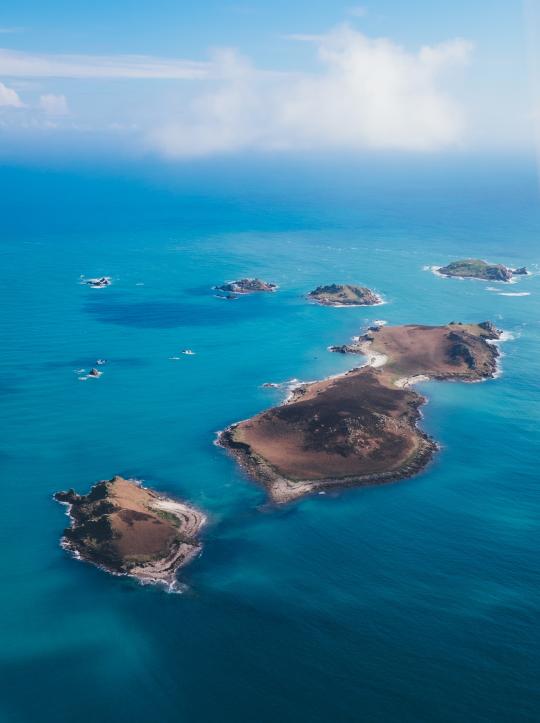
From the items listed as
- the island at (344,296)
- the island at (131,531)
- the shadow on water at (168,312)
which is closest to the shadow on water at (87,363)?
the shadow on water at (168,312)

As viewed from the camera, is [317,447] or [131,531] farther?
[317,447]

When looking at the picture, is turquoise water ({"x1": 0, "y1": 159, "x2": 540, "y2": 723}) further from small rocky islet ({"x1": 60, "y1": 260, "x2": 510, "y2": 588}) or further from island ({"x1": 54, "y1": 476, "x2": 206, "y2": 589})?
small rocky islet ({"x1": 60, "y1": 260, "x2": 510, "y2": 588})

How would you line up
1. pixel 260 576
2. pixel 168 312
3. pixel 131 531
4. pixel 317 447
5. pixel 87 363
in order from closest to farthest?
1. pixel 260 576
2. pixel 131 531
3. pixel 317 447
4. pixel 87 363
5. pixel 168 312

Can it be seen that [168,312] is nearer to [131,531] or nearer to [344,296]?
[344,296]

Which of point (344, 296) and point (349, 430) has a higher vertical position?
point (344, 296)

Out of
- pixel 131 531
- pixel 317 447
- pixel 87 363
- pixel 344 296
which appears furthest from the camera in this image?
pixel 344 296

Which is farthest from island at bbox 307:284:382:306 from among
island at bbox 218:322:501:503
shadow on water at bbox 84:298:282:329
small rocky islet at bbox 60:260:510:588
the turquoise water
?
the turquoise water

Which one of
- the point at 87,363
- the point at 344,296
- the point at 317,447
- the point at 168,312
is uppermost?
the point at 344,296

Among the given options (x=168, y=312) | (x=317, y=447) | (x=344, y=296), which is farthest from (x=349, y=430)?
(x=344, y=296)
